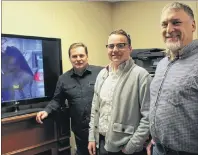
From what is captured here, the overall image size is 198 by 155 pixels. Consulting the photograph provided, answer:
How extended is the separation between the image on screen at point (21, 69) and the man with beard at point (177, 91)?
4.54 ft

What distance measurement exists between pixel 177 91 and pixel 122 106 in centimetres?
48

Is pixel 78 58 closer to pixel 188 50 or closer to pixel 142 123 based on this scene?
pixel 142 123

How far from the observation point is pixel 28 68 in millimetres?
2477

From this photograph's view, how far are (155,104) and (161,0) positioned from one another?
7.80 feet

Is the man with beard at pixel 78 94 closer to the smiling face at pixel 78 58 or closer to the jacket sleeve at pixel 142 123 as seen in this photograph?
the smiling face at pixel 78 58

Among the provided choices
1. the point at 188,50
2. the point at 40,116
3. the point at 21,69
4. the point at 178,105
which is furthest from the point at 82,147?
the point at 188,50

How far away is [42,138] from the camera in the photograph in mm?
2484

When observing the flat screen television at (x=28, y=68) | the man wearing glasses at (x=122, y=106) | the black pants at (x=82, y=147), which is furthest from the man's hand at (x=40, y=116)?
the man wearing glasses at (x=122, y=106)

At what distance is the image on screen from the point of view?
90.0 inches

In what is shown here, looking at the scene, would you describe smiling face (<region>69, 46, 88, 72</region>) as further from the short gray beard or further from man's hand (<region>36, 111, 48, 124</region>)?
the short gray beard

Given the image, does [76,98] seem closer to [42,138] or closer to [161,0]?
[42,138]

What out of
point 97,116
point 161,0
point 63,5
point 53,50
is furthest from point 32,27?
point 161,0

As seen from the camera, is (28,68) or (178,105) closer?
(178,105)

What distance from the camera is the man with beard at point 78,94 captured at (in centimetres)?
229
